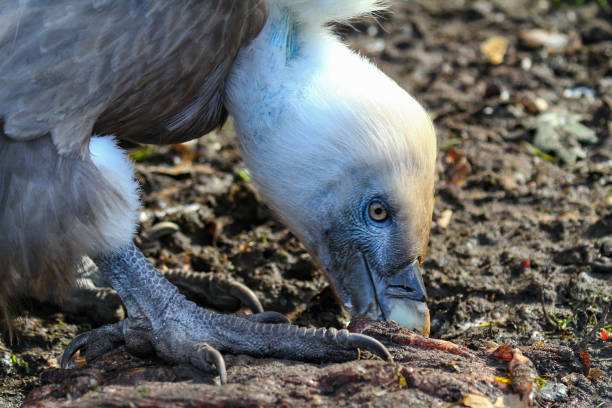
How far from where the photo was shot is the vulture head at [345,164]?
10.3 feet

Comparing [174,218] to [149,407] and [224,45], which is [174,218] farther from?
Result: [149,407]

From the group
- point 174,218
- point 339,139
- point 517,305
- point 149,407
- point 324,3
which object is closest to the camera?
point 149,407

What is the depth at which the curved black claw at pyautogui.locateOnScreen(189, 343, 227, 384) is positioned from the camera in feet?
9.07

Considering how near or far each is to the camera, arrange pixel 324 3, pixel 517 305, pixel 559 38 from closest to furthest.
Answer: pixel 324 3, pixel 517 305, pixel 559 38

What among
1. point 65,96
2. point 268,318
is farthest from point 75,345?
point 65,96

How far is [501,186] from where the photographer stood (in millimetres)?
4762

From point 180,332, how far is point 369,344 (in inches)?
31.0

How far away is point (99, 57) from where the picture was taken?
9.40 feet

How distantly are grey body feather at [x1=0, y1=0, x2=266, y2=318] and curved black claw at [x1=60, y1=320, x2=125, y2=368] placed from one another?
0.32m

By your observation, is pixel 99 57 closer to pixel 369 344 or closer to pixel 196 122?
pixel 196 122

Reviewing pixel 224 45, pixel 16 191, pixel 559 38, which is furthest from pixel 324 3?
pixel 559 38

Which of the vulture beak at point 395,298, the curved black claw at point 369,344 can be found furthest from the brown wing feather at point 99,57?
the curved black claw at point 369,344

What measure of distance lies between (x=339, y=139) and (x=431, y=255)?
125cm

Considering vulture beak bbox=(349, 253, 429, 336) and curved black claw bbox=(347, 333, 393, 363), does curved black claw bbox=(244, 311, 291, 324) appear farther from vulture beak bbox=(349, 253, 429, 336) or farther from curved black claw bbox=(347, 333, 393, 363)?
curved black claw bbox=(347, 333, 393, 363)
